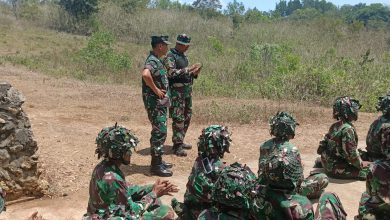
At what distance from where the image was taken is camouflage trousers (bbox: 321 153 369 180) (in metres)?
6.25

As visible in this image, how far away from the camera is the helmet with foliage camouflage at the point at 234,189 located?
314 cm

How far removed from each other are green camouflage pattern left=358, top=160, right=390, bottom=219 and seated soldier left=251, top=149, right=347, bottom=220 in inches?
18.6

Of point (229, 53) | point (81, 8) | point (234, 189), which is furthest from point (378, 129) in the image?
point (81, 8)

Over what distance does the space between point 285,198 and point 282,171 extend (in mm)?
239

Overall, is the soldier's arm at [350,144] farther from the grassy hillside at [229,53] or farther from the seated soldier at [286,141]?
the grassy hillside at [229,53]

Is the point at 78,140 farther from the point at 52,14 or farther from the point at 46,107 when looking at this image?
the point at 52,14

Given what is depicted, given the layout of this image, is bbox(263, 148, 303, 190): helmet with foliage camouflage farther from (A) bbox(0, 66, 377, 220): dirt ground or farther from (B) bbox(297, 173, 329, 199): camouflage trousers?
(A) bbox(0, 66, 377, 220): dirt ground

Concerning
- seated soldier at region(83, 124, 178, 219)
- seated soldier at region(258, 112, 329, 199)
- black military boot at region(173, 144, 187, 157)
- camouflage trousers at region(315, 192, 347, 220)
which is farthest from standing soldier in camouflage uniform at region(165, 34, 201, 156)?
camouflage trousers at region(315, 192, 347, 220)

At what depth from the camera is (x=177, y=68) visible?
7.23 m

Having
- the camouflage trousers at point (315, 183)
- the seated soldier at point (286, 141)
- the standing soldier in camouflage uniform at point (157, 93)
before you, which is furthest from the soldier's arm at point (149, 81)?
the camouflage trousers at point (315, 183)

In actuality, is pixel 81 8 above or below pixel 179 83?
above

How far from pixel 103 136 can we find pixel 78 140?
4.28 metres

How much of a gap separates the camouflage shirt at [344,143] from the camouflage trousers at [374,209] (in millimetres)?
1894

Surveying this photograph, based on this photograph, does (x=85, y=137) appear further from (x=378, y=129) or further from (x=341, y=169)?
(x=378, y=129)
